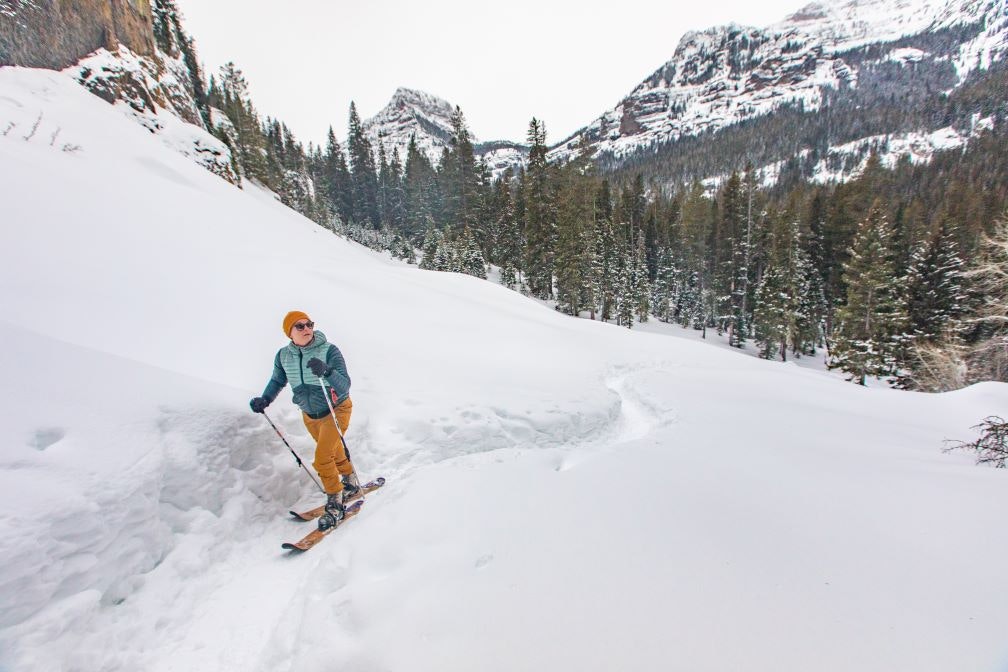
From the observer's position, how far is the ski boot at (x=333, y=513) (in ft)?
14.7

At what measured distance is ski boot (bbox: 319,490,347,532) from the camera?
449 cm

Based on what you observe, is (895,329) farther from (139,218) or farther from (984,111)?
(984,111)

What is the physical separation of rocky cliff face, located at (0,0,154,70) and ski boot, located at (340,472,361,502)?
24.3 m

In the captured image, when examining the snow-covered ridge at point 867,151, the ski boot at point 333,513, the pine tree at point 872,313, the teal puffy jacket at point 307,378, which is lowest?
the ski boot at point 333,513

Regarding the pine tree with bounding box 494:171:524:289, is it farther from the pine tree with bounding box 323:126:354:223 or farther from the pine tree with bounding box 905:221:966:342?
the pine tree with bounding box 323:126:354:223

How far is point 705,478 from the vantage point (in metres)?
5.09

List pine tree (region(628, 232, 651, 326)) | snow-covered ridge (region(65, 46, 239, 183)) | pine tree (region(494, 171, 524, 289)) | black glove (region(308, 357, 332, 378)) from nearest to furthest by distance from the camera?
black glove (region(308, 357, 332, 378)) < snow-covered ridge (region(65, 46, 239, 183)) < pine tree (region(494, 171, 524, 289)) < pine tree (region(628, 232, 651, 326))

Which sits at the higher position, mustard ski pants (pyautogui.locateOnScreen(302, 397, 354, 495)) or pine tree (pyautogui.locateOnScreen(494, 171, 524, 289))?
pine tree (pyautogui.locateOnScreen(494, 171, 524, 289))

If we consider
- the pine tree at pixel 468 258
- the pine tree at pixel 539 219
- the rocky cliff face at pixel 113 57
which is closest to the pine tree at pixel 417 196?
the pine tree at pixel 468 258

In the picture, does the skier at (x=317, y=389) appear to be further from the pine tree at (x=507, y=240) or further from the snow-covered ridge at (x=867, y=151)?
the snow-covered ridge at (x=867, y=151)

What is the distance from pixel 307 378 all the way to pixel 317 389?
0.57ft

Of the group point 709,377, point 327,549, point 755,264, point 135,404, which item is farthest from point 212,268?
point 755,264

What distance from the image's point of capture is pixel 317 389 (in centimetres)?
477

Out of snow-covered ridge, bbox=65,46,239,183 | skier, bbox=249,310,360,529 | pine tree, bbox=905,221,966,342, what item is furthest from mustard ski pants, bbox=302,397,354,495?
pine tree, bbox=905,221,966,342
